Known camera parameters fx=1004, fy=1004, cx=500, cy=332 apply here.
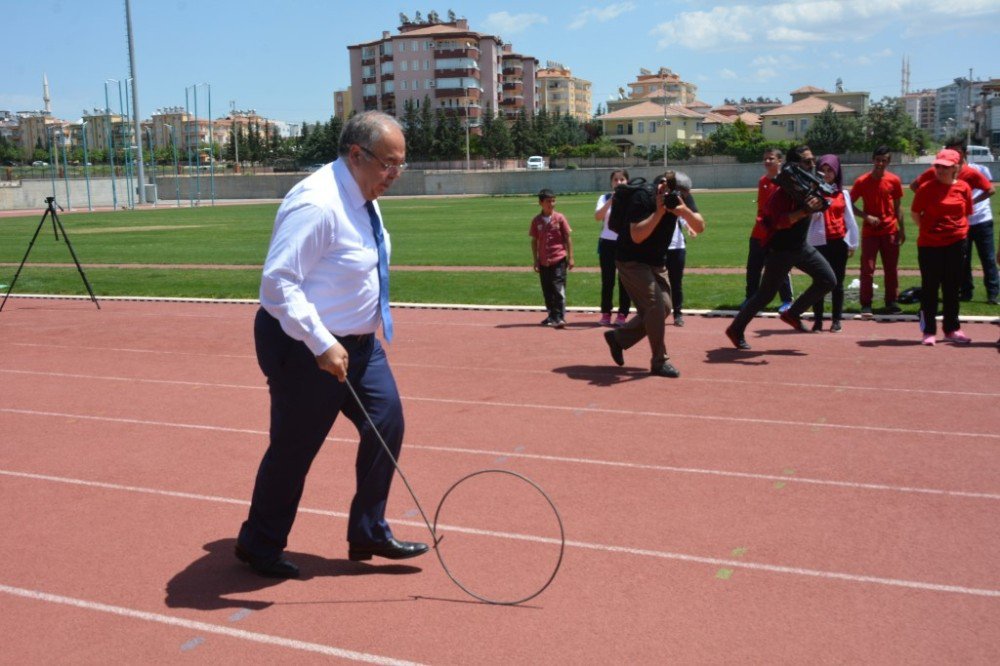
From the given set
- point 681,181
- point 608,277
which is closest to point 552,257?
point 608,277

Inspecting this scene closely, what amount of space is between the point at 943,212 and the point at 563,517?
6.96 m

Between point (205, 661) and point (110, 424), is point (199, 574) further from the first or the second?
point (110, 424)

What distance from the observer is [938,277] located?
1075 cm

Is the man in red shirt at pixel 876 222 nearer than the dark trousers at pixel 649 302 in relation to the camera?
No

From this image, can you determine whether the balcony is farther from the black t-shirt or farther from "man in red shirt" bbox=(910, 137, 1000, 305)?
the black t-shirt

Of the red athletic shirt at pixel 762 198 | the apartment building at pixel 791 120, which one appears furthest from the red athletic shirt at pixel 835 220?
the apartment building at pixel 791 120

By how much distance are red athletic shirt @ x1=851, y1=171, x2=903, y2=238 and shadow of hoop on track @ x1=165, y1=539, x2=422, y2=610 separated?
969 cm

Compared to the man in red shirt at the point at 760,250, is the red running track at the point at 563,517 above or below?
below

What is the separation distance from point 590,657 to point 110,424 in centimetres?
552

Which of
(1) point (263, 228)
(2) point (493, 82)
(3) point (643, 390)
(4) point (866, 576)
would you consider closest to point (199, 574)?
(4) point (866, 576)

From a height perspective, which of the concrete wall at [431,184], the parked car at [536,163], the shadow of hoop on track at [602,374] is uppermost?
the parked car at [536,163]

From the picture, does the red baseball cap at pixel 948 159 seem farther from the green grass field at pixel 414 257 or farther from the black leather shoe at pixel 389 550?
the black leather shoe at pixel 389 550

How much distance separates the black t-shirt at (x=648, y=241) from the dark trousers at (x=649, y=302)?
0.07 metres

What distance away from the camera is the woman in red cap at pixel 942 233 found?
10.6m
